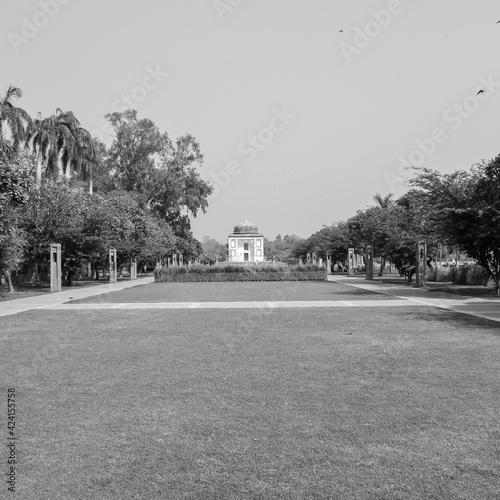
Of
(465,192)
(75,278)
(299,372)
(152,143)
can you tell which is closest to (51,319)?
(299,372)

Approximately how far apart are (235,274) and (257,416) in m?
36.7

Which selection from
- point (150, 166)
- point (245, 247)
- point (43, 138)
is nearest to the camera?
point (43, 138)

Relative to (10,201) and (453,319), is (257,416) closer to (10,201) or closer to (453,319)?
(453,319)

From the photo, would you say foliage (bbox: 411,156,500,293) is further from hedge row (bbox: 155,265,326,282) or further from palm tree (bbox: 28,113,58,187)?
palm tree (bbox: 28,113,58,187)

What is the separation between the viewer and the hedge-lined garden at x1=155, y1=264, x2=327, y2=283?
41.9 metres

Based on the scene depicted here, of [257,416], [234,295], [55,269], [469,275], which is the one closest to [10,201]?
[234,295]

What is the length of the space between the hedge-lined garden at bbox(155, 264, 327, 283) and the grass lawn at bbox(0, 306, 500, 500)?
3099 centimetres

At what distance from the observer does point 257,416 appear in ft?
18.2

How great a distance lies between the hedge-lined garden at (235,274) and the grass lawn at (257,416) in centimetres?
3099

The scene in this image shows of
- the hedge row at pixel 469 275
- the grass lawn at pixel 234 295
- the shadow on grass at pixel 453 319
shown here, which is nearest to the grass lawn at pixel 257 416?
the shadow on grass at pixel 453 319

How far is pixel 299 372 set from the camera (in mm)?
7621

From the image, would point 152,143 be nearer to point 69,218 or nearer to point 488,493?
point 69,218

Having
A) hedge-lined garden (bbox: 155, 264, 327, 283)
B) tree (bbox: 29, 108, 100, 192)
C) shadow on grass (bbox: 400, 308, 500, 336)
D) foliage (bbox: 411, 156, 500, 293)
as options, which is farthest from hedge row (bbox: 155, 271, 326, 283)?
shadow on grass (bbox: 400, 308, 500, 336)

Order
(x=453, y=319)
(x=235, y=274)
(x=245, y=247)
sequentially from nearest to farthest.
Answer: (x=453, y=319), (x=235, y=274), (x=245, y=247)
